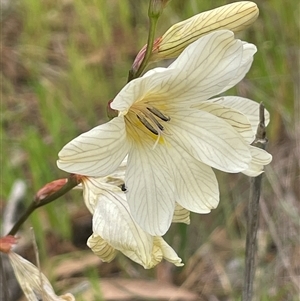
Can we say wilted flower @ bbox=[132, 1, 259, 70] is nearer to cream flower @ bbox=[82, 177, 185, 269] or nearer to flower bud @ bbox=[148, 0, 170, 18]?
flower bud @ bbox=[148, 0, 170, 18]

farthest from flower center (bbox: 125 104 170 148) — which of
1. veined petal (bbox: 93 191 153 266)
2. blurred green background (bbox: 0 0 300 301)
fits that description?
blurred green background (bbox: 0 0 300 301)

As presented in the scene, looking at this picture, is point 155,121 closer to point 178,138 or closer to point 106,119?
point 178,138

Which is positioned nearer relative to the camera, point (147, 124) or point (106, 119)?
point (147, 124)

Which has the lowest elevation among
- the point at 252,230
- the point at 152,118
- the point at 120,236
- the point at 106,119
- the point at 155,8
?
the point at 106,119

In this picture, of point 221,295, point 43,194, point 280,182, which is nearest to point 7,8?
point 280,182

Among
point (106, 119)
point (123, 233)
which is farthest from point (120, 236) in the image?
point (106, 119)
